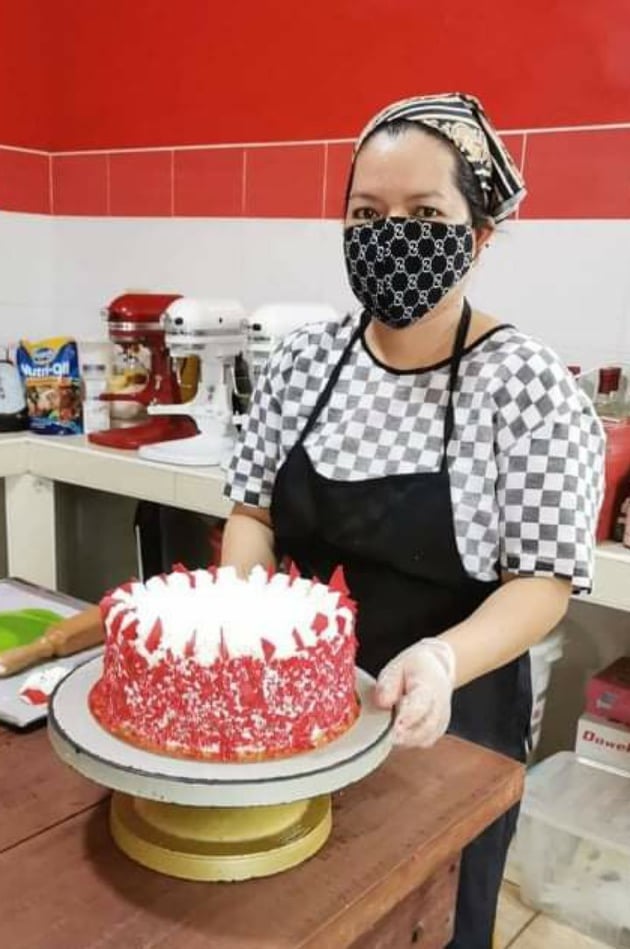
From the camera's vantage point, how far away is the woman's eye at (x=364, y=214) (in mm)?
1145

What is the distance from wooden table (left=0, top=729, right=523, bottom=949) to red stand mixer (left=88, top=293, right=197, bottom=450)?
1.45 metres

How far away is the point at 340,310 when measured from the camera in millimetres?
2418

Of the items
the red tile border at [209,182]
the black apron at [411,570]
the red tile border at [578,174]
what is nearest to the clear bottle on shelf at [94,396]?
the red tile border at [209,182]

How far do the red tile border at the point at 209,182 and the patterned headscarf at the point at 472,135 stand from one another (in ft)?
4.98

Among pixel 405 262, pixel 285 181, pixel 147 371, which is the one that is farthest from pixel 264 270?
pixel 405 262

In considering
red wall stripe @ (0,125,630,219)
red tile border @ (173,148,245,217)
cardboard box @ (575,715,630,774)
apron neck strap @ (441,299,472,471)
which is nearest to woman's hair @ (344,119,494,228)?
apron neck strap @ (441,299,472,471)

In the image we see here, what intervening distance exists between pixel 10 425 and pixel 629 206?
1.61 m

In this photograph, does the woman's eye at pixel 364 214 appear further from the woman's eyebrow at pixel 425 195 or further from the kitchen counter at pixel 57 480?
the kitchen counter at pixel 57 480

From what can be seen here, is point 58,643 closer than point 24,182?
Yes

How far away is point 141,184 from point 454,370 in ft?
6.17

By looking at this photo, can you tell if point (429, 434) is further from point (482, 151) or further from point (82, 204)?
point (82, 204)

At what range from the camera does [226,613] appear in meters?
0.80

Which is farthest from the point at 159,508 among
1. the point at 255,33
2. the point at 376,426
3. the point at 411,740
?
the point at 411,740

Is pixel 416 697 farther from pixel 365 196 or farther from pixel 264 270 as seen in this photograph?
pixel 264 270
